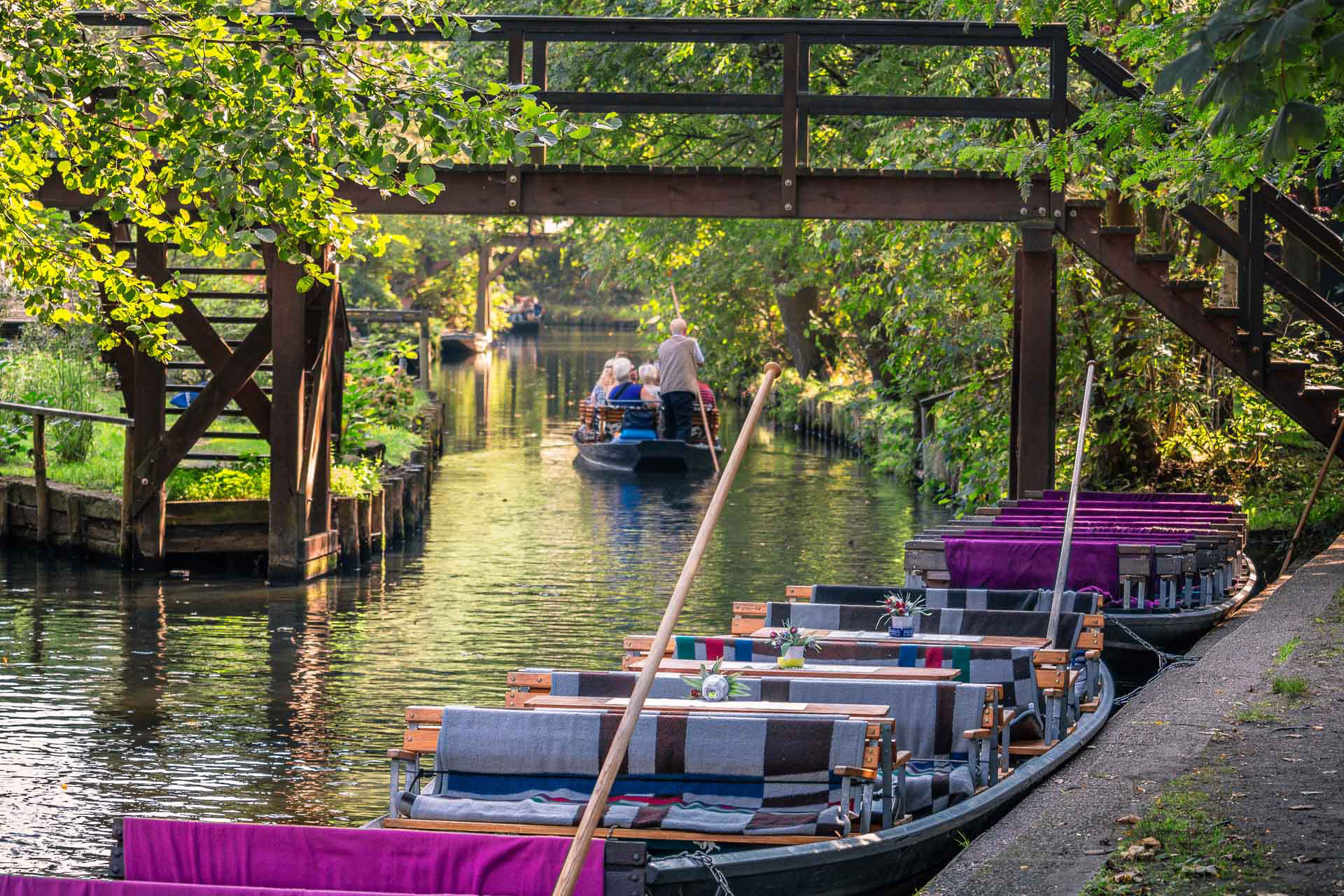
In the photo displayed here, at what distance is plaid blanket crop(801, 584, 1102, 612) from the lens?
11.1 meters

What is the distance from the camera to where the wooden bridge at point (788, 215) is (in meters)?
15.0

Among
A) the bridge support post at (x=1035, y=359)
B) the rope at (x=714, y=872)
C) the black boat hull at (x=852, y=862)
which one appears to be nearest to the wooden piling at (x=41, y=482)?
the bridge support post at (x=1035, y=359)

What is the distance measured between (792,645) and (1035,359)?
7.76 m

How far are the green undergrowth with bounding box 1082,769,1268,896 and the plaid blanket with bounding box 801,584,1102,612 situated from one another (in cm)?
399

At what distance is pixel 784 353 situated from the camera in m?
39.9

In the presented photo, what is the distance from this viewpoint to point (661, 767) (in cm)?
696

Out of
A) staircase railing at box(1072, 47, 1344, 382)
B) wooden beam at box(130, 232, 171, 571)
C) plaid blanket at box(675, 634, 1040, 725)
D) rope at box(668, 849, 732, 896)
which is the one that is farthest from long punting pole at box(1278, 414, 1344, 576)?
rope at box(668, 849, 732, 896)

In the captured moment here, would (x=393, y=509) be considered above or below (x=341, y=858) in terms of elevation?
above

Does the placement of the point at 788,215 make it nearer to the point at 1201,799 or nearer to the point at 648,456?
the point at 1201,799

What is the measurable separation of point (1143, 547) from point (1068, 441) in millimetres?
6634

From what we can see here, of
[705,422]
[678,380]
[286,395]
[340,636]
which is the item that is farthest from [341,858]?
[678,380]

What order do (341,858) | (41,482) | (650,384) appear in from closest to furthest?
1. (341,858)
2. (41,482)
3. (650,384)

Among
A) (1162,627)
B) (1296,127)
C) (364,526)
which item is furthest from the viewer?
(364,526)

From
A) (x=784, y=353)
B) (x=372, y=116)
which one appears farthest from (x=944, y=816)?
(x=784, y=353)
